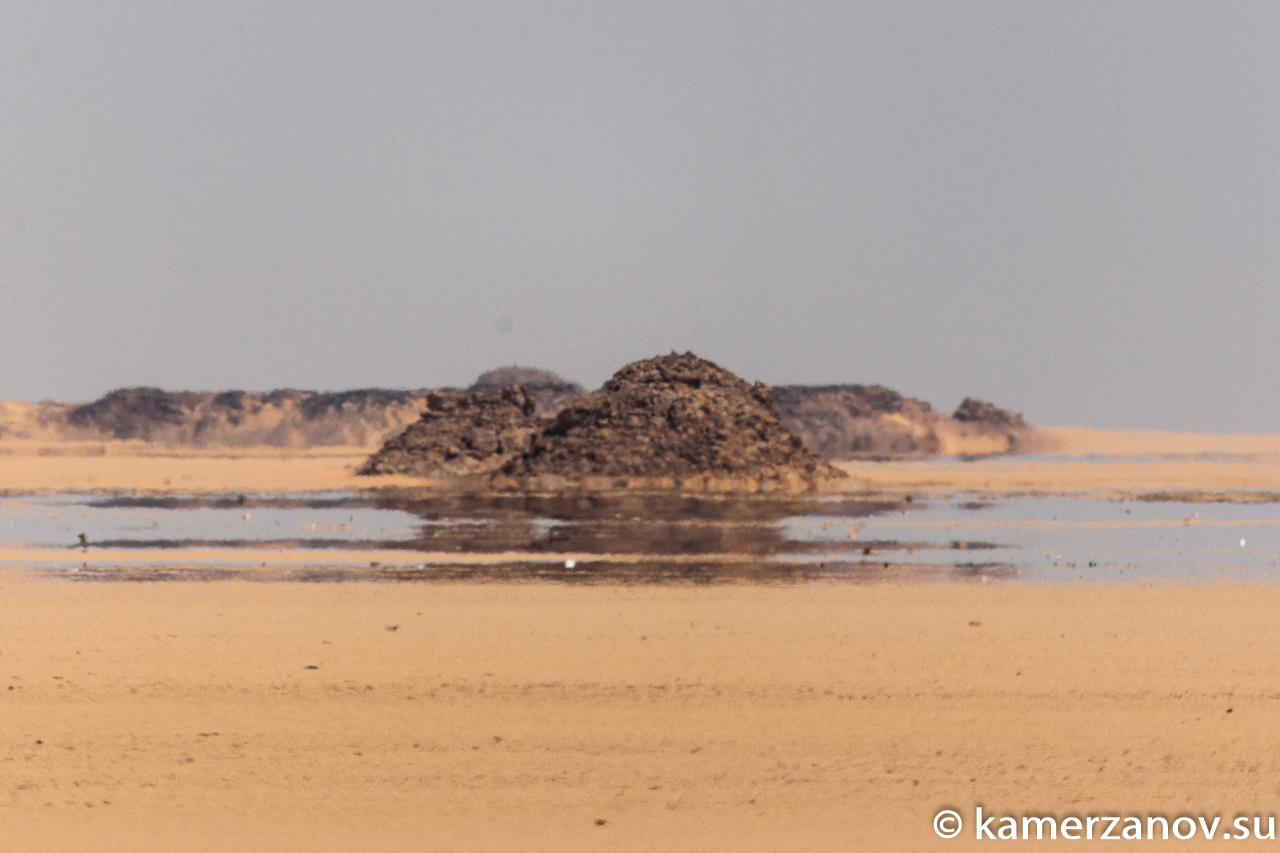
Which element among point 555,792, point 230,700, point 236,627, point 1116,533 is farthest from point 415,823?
point 1116,533

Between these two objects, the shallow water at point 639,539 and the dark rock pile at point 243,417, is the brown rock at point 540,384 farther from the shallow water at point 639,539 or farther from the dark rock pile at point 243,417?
the shallow water at point 639,539

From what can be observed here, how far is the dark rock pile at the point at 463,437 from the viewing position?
158 feet

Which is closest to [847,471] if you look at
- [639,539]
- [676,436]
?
[676,436]

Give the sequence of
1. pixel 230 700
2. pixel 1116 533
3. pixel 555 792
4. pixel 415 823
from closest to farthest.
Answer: pixel 415 823 → pixel 555 792 → pixel 230 700 → pixel 1116 533

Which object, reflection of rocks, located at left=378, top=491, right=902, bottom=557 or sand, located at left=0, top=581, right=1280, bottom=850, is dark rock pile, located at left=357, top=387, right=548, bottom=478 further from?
sand, located at left=0, top=581, right=1280, bottom=850

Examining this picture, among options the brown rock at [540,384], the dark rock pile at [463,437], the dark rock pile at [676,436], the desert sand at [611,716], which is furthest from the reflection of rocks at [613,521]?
the brown rock at [540,384]

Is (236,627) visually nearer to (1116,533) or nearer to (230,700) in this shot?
(230,700)

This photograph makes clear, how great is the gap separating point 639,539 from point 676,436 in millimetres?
16764

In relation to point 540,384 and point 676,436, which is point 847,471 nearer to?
point 676,436

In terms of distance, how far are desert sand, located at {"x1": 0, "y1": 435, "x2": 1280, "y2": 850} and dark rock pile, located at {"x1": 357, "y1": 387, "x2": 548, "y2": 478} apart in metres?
32.3

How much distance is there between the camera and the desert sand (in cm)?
732

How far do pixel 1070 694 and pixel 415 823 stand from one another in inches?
225

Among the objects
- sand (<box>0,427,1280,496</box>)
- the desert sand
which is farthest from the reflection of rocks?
sand (<box>0,427,1280,496</box>)

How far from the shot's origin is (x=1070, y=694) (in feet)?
33.7
